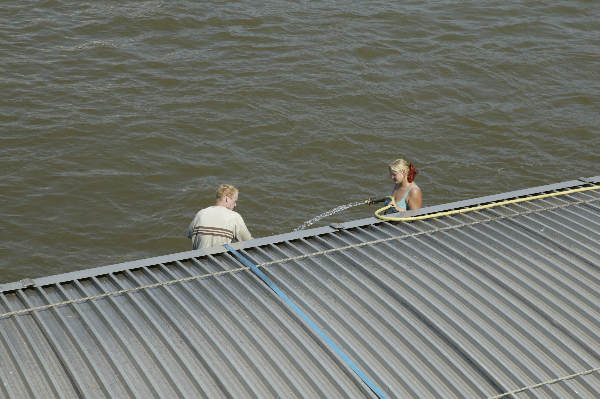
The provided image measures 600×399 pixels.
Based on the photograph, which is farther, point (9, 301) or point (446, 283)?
point (446, 283)

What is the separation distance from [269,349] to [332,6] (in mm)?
21899

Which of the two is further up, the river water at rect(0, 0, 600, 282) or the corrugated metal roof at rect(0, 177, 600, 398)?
the corrugated metal roof at rect(0, 177, 600, 398)

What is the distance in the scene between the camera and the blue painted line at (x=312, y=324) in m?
7.32

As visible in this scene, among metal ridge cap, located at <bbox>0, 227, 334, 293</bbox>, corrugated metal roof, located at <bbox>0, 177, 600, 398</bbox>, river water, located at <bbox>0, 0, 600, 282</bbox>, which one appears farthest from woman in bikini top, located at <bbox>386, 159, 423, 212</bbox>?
river water, located at <bbox>0, 0, 600, 282</bbox>

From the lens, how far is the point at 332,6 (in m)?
27.7

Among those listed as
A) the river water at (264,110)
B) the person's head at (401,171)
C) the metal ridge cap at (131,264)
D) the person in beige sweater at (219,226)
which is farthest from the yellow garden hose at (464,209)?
the river water at (264,110)

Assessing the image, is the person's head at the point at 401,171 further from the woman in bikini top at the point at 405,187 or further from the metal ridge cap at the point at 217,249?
the metal ridge cap at the point at 217,249

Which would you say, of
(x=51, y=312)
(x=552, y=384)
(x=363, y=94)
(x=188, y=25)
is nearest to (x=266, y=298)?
(x=51, y=312)

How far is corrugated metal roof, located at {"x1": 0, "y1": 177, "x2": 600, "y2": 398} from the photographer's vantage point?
7.32m

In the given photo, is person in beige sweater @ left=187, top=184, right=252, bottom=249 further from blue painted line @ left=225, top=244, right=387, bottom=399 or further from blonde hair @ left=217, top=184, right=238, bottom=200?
blue painted line @ left=225, top=244, right=387, bottom=399

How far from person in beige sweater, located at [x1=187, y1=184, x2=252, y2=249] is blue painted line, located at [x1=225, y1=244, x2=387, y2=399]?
1.77 ft

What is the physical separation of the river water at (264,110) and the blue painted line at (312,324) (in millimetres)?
7067

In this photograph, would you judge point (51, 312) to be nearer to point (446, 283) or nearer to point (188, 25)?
point (446, 283)

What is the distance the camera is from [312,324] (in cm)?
812
